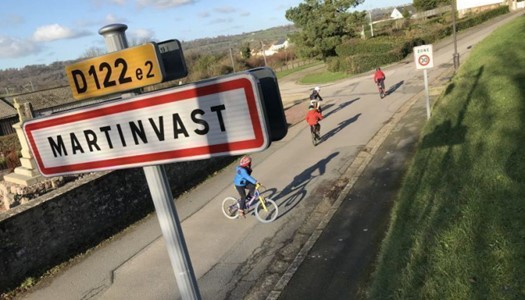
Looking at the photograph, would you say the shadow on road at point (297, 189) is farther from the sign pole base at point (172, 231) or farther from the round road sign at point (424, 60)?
the sign pole base at point (172, 231)

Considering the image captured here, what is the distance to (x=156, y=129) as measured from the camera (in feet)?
6.97

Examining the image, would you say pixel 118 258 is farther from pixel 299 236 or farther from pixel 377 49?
pixel 377 49

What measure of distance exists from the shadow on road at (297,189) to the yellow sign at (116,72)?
8192mm

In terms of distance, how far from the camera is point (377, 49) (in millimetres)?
39531

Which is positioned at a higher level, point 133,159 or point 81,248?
point 133,159

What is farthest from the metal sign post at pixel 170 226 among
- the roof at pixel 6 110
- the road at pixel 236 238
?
the roof at pixel 6 110

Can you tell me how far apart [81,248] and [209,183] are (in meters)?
4.74

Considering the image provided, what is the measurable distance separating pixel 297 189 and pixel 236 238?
9.64 ft

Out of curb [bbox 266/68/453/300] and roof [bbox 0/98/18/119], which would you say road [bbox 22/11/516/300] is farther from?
roof [bbox 0/98/18/119]

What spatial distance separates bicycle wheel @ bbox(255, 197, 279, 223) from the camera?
387 inches

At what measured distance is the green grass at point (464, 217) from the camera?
4.90m

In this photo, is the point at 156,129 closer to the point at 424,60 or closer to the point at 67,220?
the point at 67,220

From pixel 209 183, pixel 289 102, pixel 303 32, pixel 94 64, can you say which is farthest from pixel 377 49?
pixel 94 64

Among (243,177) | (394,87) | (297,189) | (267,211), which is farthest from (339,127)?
(394,87)
